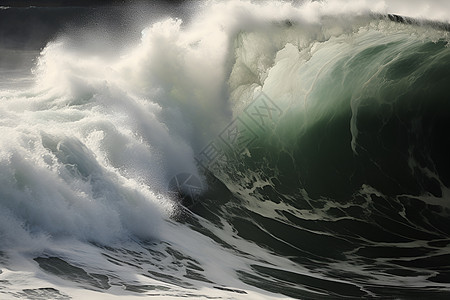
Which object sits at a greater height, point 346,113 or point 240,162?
point 346,113

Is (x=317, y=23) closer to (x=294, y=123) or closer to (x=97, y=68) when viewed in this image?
(x=294, y=123)

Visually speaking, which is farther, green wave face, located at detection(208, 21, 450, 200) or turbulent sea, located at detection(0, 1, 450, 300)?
green wave face, located at detection(208, 21, 450, 200)

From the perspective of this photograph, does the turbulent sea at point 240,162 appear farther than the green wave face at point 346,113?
No

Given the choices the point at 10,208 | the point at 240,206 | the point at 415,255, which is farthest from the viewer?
the point at 240,206

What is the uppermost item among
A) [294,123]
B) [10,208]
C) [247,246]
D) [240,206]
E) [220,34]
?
[220,34]

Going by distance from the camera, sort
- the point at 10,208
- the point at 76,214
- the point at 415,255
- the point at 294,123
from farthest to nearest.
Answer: the point at 294,123
the point at 415,255
the point at 76,214
the point at 10,208

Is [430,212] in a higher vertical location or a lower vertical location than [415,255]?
higher

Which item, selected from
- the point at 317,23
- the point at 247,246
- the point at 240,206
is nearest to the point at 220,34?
the point at 317,23

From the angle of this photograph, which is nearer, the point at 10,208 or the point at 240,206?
the point at 10,208
